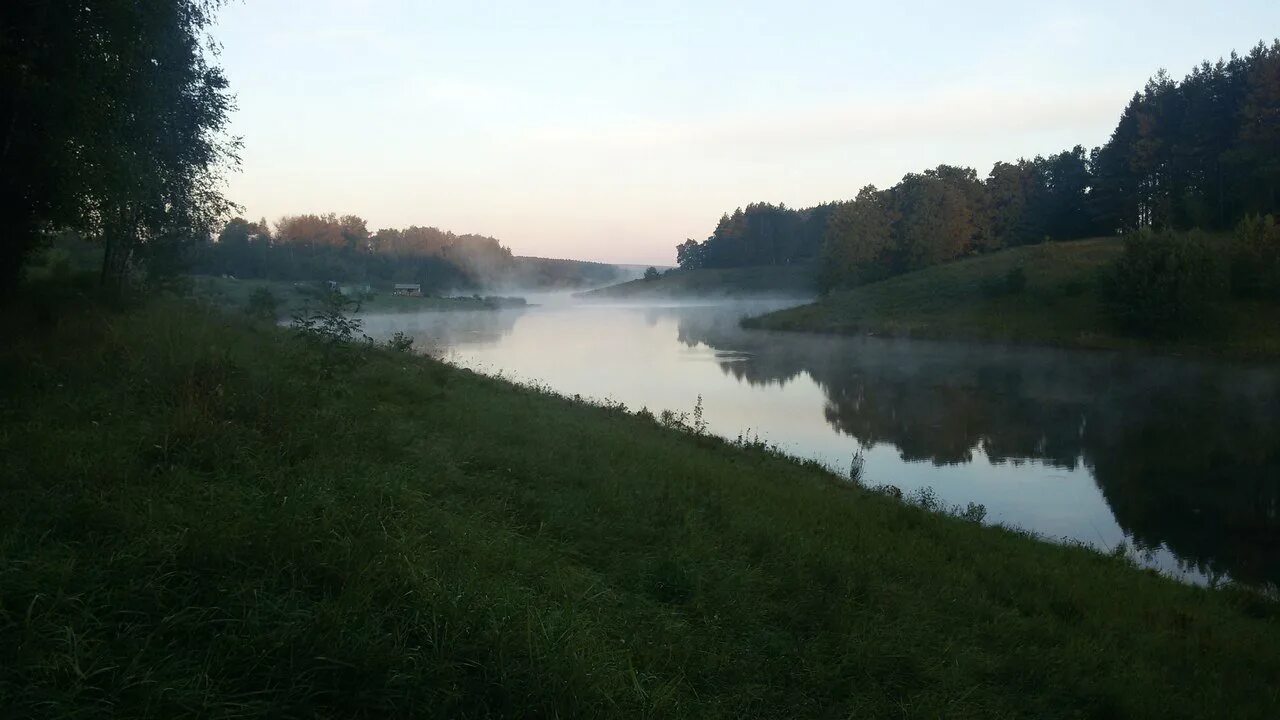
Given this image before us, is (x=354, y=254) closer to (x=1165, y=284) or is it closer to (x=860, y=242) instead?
(x=860, y=242)

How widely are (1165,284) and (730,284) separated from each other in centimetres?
8105

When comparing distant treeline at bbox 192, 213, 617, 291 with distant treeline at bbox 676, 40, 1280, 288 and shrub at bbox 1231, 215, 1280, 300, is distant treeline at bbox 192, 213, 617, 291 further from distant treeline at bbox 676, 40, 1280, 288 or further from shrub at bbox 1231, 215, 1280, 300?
shrub at bbox 1231, 215, 1280, 300

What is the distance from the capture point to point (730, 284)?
374 ft

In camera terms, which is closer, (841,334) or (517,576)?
(517,576)

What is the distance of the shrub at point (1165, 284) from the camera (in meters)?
34.2

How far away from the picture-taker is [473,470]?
6969 millimetres

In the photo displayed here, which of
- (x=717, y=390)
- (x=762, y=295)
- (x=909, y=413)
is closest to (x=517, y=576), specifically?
(x=909, y=413)

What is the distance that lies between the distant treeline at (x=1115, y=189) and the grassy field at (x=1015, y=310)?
6.42 meters

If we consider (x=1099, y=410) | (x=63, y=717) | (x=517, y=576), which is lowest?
(x=1099, y=410)

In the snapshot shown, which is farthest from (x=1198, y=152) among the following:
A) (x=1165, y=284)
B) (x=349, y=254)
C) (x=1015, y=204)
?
(x=349, y=254)

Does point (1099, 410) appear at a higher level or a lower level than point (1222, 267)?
lower

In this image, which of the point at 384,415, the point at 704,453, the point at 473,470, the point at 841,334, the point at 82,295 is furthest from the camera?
the point at 841,334

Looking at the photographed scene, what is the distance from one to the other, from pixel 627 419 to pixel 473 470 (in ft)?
26.6

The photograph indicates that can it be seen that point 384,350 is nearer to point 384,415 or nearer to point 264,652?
point 384,415
